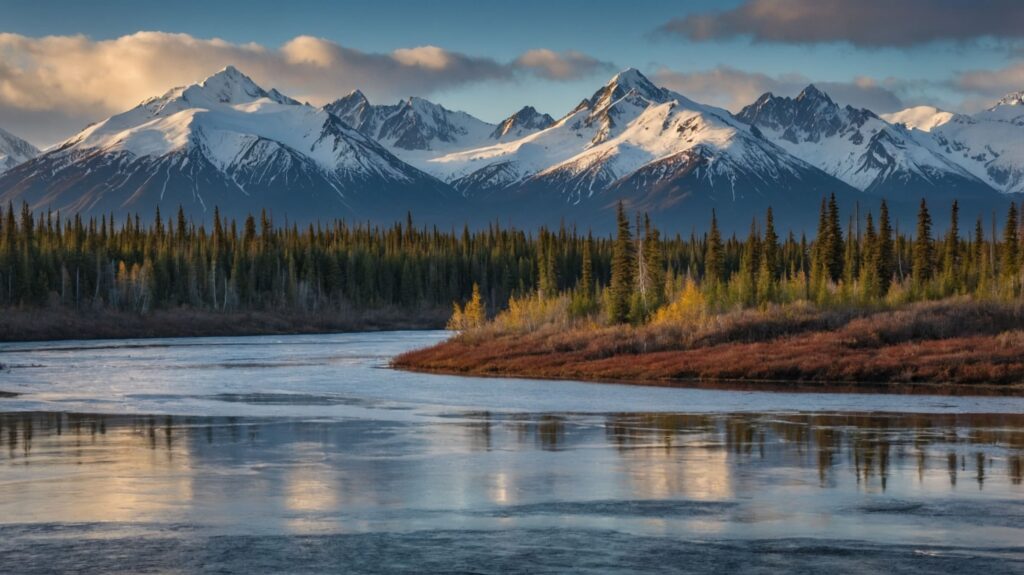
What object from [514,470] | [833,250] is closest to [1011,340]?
[514,470]

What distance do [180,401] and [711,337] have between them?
3105cm

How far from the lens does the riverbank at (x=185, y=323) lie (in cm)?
13862

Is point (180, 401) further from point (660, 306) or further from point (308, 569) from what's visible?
point (660, 306)

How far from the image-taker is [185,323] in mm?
151375

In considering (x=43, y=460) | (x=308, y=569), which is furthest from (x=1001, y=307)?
(x=308, y=569)

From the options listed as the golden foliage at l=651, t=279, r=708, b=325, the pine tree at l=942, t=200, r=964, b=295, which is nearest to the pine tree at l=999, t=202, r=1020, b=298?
the pine tree at l=942, t=200, r=964, b=295

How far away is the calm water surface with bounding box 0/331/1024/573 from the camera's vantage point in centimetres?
2169

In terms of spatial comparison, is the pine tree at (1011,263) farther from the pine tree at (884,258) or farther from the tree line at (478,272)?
the pine tree at (884,258)

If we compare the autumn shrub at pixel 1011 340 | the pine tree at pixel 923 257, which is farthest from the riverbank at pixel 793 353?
the pine tree at pixel 923 257

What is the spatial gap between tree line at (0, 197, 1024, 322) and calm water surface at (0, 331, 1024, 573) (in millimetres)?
36310

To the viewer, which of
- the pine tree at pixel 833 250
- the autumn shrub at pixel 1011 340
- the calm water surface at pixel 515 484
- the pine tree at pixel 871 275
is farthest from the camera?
the pine tree at pixel 833 250

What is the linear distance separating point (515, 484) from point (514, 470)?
7.95 ft

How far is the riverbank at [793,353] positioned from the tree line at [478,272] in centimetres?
850

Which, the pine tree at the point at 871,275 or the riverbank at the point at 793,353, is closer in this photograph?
the riverbank at the point at 793,353
